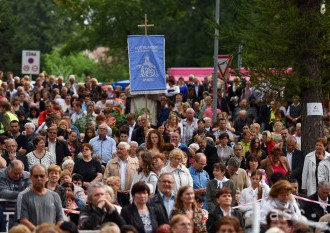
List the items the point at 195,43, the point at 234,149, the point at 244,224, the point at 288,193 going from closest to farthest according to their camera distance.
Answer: the point at 288,193
the point at 244,224
the point at 234,149
the point at 195,43

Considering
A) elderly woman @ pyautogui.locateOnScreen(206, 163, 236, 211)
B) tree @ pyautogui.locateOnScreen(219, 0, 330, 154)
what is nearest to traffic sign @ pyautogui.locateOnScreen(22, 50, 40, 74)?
tree @ pyautogui.locateOnScreen(219, 0, 330, 154)

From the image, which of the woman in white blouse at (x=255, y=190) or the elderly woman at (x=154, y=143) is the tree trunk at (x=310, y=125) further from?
the woman in white blouse at (x=255, y=190)

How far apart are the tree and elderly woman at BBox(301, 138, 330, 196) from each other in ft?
7.57

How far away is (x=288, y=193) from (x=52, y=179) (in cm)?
386

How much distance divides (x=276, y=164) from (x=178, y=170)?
356cm

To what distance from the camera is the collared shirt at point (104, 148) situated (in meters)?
26.5

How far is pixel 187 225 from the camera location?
16016 millimetres

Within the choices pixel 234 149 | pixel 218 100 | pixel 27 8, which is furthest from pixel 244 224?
pixel 27 8

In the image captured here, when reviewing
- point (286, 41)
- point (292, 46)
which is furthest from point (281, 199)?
point (292, 46)

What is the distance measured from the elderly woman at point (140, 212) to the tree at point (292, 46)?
915 centimetres

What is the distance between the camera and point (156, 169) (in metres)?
21.7

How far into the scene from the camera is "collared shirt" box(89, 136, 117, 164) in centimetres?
2655

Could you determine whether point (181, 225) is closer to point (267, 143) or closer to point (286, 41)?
point (286, 41)

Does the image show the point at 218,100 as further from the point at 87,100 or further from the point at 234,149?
the point at 234,149
